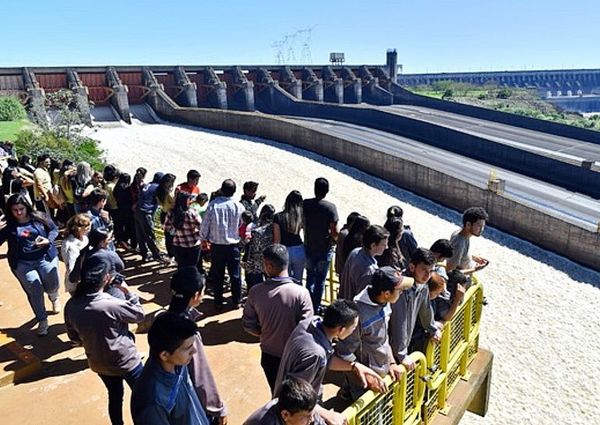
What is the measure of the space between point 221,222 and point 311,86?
4225 centimetres

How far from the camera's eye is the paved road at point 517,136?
30.7 m

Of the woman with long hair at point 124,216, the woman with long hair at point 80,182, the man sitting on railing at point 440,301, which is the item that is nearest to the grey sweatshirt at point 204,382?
the man sitting on railing at point 440,301

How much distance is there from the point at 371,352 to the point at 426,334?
0.80m

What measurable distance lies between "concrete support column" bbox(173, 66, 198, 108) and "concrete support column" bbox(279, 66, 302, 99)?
32.5 ft

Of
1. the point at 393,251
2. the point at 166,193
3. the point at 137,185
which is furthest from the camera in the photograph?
the point at 137,185

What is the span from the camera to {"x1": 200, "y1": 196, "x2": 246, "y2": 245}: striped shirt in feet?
18.0

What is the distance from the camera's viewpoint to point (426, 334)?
4.05 m

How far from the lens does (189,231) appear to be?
582 centimetres

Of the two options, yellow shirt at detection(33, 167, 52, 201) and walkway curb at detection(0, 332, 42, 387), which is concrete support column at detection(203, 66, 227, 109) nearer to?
yellow shirt at detection(33, 167, 52, 201)

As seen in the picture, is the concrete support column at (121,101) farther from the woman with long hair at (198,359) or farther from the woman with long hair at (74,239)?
the woman with long hair at (198,359)

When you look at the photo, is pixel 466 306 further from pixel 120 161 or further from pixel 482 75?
pixel 482 75

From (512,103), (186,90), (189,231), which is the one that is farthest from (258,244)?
(512,103)

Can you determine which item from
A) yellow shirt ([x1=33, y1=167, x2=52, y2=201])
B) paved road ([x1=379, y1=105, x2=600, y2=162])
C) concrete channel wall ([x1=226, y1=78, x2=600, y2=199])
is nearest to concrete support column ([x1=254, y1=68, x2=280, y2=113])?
concrete channel wall ([x1=226, y1=78, x2=600, y2=199])

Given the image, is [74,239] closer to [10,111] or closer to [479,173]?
[10,111]
